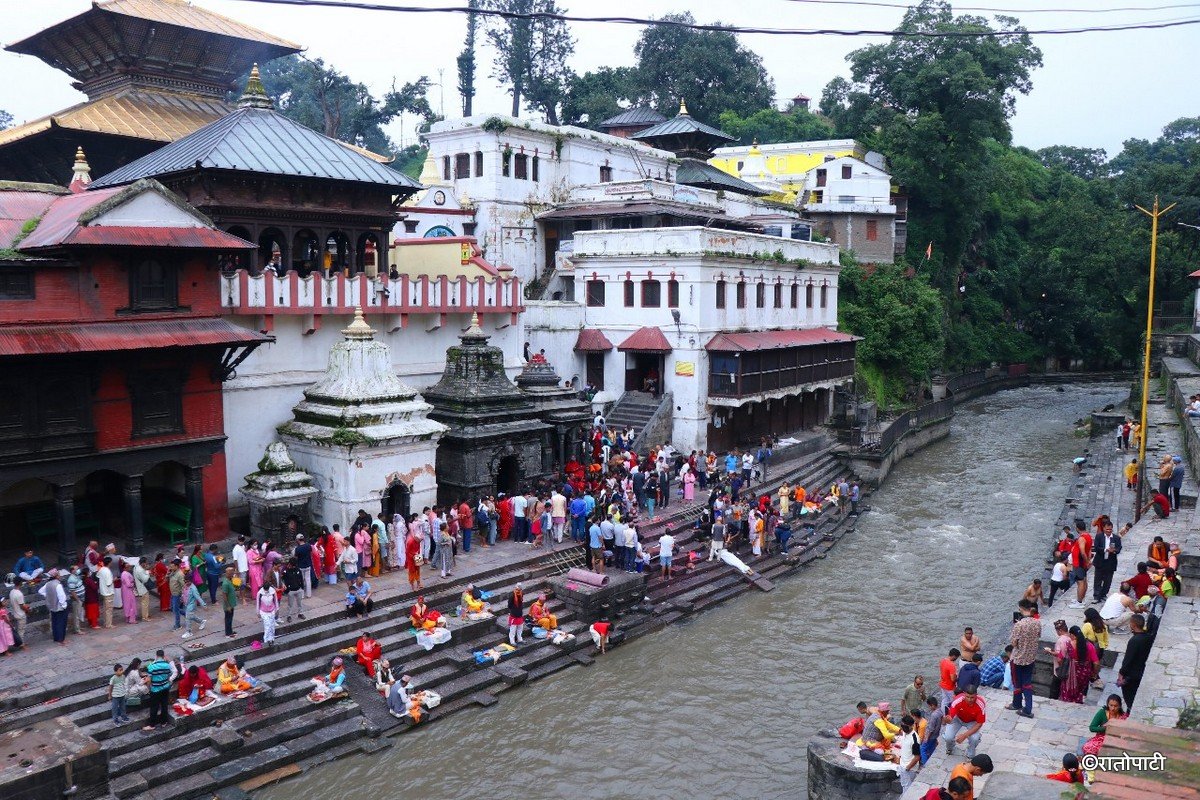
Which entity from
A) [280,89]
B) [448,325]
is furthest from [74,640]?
[280,89]

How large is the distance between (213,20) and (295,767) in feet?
81.3

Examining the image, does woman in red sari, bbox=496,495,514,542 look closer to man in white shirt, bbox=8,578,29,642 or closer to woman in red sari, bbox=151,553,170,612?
woman in red sari, bbox=151,553,170,612

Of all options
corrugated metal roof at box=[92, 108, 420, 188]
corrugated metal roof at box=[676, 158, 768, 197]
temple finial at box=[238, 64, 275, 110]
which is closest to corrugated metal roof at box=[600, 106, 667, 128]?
corrugated metal roof at box=[676, 158, 768, 197]

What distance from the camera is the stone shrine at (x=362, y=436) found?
65.5 ft

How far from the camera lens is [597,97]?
61156 mm

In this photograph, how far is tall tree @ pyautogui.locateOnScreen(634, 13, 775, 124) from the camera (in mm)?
66500

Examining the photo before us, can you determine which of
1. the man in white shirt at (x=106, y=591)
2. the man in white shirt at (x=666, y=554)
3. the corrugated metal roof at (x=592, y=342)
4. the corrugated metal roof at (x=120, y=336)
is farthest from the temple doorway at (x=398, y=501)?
the corrugated metal roof at (x=592, y=342)

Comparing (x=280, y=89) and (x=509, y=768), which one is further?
(x=280, y=89)

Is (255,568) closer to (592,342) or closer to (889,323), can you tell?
(592,342)

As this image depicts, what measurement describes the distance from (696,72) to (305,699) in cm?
6066

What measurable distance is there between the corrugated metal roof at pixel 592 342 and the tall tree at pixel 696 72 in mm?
38494

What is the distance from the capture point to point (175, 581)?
1578 centimetres

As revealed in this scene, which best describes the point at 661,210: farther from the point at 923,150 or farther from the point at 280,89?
the point at 280,89

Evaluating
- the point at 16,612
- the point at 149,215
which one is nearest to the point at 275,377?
the point at 149,215
